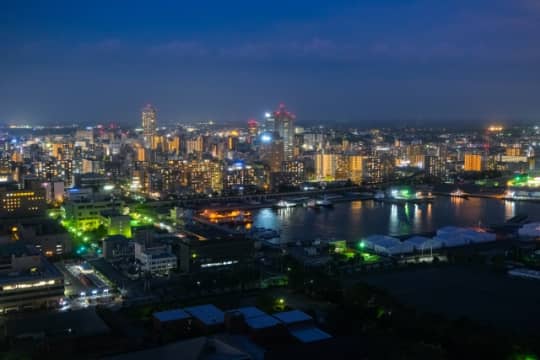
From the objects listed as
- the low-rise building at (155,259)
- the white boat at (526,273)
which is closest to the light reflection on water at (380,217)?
the low-rise building at (155,259)

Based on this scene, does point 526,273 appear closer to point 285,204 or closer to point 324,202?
point 324,202

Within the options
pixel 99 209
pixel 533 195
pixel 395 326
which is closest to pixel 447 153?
pixel 533 195

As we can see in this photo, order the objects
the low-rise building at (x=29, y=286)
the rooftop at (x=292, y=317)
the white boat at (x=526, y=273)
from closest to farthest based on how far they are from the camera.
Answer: the rooftop at (x=292, y=317), the low-rise building at (x=29, y=286), the white boat at (x=526, y=273)

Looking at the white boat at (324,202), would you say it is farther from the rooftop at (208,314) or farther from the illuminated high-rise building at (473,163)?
the illuminated high-rise building at (473,163)

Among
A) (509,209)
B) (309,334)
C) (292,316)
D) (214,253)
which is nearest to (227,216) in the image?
(214,253)

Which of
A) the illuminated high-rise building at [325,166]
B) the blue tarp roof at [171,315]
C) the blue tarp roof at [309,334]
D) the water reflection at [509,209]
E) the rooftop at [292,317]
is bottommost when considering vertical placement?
the water reflection at [509,209]

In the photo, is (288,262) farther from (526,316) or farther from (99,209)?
(99,209)

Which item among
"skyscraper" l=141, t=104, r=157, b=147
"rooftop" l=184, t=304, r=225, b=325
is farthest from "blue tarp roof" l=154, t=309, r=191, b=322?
"skyscraper" l=141, t=104, r=157, b=147

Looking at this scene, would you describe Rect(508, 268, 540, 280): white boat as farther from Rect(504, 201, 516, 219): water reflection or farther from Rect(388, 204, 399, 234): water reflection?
Rect(504, 201, 516, 219): water reflection

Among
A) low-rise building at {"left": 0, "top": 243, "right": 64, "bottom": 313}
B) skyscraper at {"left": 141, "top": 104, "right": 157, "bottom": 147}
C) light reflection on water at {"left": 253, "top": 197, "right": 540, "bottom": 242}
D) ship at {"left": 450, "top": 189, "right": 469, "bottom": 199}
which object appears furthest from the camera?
skyscraper at {"left": 141, "top": 104, "right": 157, "bottom": 147}
